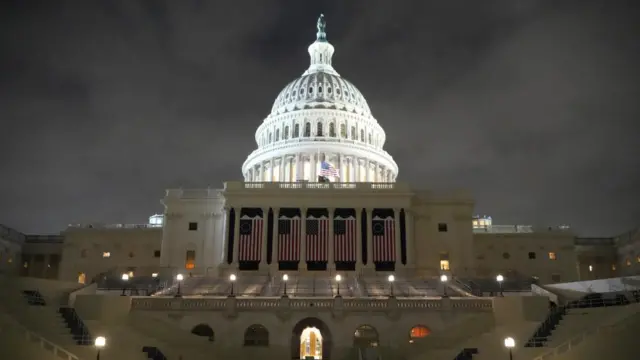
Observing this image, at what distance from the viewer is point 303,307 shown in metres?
53.3

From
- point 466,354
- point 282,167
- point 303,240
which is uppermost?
point 282,167

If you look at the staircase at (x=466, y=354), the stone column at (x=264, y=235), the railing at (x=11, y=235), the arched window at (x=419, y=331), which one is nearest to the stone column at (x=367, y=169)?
the stone column at (x=264, y=235)

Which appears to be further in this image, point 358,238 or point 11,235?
point 11,235

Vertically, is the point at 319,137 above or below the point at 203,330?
above

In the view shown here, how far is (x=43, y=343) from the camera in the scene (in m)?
37.4

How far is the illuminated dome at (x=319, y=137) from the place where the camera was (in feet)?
384

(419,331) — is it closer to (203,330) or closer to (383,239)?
(203,330)

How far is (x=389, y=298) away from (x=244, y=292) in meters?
14.0

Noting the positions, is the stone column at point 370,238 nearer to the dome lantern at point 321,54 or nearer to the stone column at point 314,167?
the stone column at point 314,167

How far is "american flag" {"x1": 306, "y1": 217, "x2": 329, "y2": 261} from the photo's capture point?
275 ft

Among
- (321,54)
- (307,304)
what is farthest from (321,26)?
(307,304)

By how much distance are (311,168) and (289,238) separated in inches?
1275

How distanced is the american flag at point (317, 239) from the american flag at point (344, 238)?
116 centimetres

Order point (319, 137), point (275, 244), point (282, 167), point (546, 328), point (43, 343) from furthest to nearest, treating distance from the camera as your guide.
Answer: point (319, 137) < point (282, 167) < point (275, 244) < point (546, 328) < point (43, 343)
